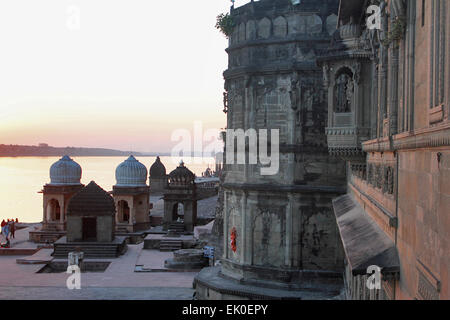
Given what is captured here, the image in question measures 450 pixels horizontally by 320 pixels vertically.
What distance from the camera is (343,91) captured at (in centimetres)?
1250

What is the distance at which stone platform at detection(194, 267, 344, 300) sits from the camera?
16094mm

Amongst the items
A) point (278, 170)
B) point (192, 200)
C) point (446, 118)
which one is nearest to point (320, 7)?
point (278, 170)

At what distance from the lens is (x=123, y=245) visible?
29.6 meters

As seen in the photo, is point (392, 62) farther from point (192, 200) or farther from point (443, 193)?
point (192, 200)

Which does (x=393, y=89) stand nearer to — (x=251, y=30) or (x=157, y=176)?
(x=251, y=30)

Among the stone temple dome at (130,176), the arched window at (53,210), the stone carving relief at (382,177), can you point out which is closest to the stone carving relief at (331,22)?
the stone carving relief at (382,177)

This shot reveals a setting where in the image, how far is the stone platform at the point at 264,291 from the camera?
16094mm

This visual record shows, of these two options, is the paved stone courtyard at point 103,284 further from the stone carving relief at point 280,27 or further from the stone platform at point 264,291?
the stone carving relief at point 280,27

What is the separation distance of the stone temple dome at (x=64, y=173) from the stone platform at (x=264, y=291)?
19.8 meters

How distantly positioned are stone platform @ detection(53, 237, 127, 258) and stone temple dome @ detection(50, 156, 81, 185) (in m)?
7.62

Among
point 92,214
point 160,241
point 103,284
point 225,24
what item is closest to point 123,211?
point 160,241

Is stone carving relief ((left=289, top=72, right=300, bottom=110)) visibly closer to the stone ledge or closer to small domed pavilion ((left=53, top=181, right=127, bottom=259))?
the stone ledge

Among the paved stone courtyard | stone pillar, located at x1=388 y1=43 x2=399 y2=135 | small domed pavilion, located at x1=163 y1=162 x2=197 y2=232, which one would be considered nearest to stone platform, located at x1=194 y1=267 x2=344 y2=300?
the paved stone courtyard
